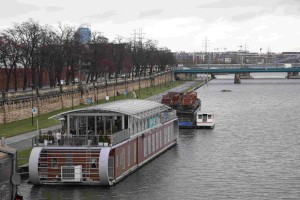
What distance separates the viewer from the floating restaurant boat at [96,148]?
1695 inches

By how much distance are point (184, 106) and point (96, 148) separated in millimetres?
42497

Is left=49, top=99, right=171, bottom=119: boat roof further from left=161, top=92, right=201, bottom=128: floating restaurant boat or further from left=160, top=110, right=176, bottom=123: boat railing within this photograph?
left=161, top=92, right=201, bottom=128: floating restaurant boat

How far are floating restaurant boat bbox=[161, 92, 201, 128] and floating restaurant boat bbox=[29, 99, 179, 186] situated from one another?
89.7 ft

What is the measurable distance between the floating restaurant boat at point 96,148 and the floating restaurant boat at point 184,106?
27.3 m

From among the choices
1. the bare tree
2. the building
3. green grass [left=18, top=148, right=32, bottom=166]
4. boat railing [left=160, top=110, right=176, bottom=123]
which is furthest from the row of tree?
the building

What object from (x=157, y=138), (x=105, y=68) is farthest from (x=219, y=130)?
(x=105, y=68)

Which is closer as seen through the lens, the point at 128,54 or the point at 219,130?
the point at 219,130

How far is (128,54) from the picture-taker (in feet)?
645

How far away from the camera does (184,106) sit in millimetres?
84688

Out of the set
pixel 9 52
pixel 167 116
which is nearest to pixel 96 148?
pixel 167 116

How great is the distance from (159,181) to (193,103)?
42101mm

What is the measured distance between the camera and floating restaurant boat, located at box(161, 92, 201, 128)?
8206cm

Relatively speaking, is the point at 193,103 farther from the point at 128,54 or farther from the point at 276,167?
the point at 128,54

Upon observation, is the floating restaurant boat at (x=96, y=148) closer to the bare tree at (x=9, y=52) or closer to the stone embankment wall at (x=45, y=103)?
the stone embankment wall at (x=45, y=103)
